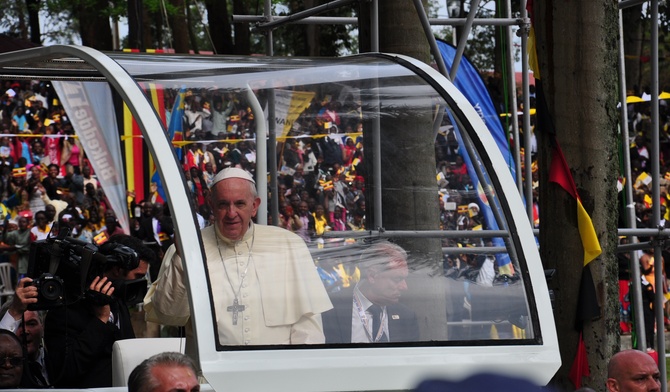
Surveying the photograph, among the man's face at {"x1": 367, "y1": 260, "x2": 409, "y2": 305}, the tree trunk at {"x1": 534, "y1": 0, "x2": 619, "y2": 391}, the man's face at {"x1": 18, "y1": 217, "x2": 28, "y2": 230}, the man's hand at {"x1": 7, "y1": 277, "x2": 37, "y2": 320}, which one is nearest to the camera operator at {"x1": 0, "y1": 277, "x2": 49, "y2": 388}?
the man's hand at {"x1": 7, "y1": 277, "x2": 37, "y2": 320}

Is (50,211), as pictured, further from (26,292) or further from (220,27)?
(26,292)

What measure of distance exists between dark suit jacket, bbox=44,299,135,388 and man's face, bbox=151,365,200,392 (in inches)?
59.0

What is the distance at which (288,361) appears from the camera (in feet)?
15.8

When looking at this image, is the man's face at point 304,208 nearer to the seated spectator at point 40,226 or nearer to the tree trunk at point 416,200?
the tree trunk at point 416,200

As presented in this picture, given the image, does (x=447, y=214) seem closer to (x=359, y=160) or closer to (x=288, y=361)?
(x=359, y=160)

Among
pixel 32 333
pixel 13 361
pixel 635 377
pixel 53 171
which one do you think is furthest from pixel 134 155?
pixel 635 377

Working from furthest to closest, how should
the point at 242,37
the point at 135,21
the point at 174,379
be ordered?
1. the point at 242,37
2. the point at 135,21
3. the point at 174,379

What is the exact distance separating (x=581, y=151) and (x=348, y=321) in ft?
6.37

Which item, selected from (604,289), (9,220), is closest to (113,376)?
(604,289)

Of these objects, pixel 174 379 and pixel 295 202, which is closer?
pixel 174 379

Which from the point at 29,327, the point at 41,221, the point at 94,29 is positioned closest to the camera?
the point at 29,327

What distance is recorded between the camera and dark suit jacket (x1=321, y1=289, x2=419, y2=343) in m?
5.00

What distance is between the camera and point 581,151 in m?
6.38

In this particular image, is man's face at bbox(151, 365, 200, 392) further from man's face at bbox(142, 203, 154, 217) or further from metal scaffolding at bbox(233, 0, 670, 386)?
man's face at bbox(142, 203, 154, 217)
